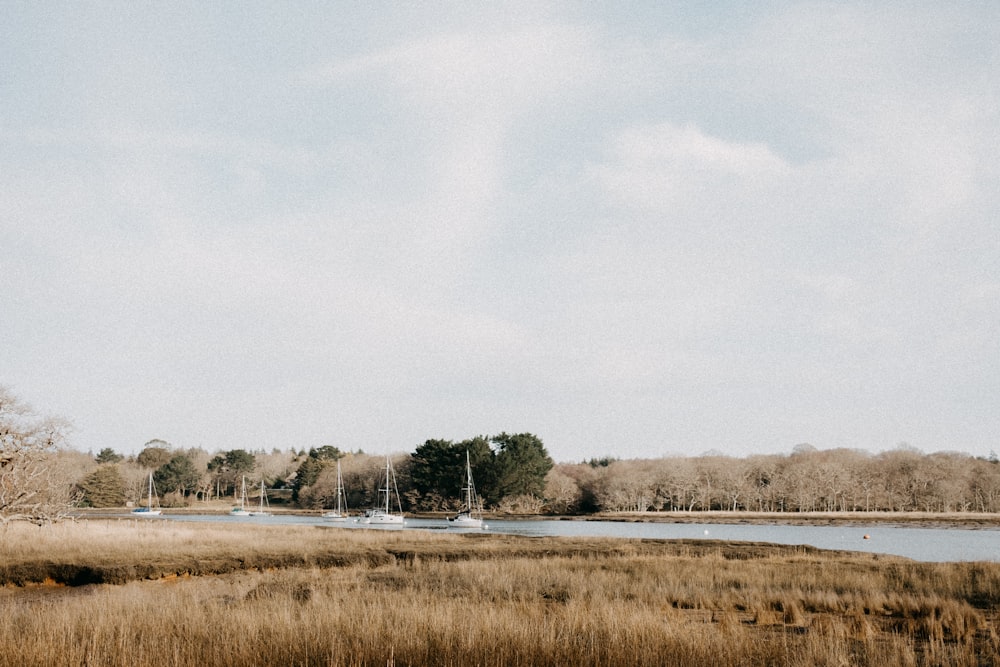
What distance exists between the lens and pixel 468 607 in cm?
1239

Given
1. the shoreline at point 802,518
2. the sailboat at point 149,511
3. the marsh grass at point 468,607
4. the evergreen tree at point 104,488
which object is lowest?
the shoreline at point 802,518

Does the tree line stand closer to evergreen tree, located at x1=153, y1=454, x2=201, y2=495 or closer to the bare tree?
evergreen tree, located at x1=153, y1=454, x2=201, y2=495

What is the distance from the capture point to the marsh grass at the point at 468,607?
28.9 feet

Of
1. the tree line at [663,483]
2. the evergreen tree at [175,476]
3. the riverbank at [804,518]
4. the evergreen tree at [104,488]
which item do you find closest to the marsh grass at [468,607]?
the riverbank at [804,518]

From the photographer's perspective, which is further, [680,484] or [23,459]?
[680,484]

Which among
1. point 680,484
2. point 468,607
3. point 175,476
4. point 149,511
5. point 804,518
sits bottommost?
point 804,518

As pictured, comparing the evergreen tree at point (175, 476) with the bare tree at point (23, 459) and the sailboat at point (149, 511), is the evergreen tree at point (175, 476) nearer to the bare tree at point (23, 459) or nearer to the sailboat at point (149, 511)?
the sailboat at point (149, 511)

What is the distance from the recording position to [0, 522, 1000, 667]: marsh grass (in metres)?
8.81

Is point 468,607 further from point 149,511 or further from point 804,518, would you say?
point 149,511

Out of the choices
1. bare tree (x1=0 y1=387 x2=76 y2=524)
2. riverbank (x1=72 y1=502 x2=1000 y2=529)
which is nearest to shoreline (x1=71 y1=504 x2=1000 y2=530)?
riverbank (x1=72 y1=502 x2=1000 y2=529)

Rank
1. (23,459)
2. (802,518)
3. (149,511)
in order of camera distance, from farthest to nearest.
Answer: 1. (149,511)
2. (802,518)
3. (23,459)

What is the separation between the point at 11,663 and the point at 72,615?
3.69 metres

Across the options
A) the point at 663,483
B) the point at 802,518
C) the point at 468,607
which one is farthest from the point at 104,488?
the point at 468,607

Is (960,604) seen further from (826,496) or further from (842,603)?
(826,496)
